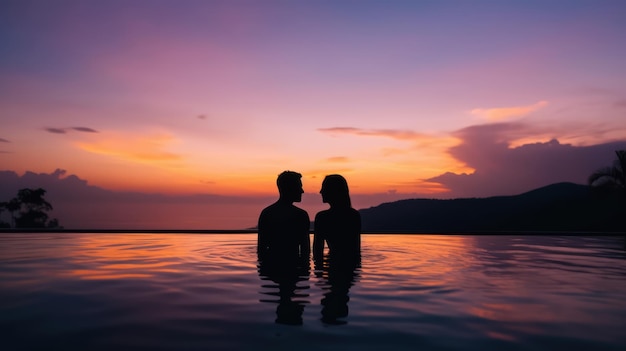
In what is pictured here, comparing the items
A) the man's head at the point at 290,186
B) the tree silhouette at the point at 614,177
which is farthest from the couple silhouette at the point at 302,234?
the tree silhouette at the point at 614,177

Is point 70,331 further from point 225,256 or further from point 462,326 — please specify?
point 225,256

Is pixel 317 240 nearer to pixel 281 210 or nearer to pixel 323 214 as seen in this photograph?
pixel 323 214

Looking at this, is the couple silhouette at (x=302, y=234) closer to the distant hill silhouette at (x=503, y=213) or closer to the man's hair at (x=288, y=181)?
the man's hair at (x=288, y=181)

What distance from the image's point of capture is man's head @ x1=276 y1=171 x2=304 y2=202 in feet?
21.5

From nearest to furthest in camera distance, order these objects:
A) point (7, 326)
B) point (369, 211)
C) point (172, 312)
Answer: point (7, 326)
point (172, 312)
point (369, 211)

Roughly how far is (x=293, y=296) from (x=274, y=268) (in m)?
2.07

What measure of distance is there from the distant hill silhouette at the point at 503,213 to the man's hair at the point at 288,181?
38.2 meters

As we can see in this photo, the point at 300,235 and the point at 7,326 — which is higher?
the point at 300,235

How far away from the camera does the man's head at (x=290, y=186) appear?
258 inches

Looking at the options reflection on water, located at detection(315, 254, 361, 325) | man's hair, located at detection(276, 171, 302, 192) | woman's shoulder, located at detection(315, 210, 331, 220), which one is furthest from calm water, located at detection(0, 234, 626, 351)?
man's hair, located at detection(276, 171, 302, 192)

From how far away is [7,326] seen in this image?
12.2ft

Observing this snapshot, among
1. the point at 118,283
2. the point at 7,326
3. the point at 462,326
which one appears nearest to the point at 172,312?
the point at 7,326

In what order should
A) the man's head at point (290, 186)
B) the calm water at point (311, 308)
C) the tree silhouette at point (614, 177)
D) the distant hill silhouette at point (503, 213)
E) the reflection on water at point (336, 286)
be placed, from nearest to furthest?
the calm water at point (311, 308)
the reflection on water at point (336, 286)
the man's head at point (290, 186)
the tree silhouette at point (614, 177)
the distant hill silhouette at point (503, 213)

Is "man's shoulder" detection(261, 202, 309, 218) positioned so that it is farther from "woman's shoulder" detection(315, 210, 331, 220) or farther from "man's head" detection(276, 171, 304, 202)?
"woman's shoulder" detection(315, 210, 331, 220)
